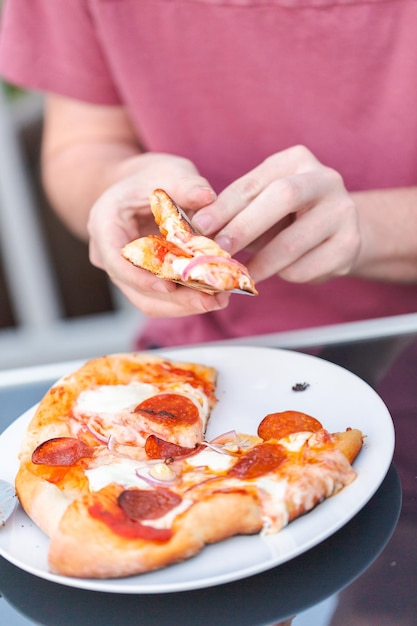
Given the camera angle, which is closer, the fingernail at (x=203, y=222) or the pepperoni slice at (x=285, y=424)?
the pepperoni slice at (x=285, y=424)

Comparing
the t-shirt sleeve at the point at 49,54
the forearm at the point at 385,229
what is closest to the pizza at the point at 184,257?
the forearm at the point at 385,229

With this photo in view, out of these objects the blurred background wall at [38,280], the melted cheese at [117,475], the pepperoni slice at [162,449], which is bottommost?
the blurred background wall at [38,280]

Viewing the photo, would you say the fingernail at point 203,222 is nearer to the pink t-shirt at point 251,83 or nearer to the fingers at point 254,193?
the fingers at point 254,193

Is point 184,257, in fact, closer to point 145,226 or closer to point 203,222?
point 203,222

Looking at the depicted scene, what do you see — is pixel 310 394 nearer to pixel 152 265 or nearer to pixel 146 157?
pixel 152 265

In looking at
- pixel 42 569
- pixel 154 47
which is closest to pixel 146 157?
pixel 154 47

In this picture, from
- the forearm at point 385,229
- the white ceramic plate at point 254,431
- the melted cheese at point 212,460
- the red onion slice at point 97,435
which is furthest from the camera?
the forearm at point 385,229
